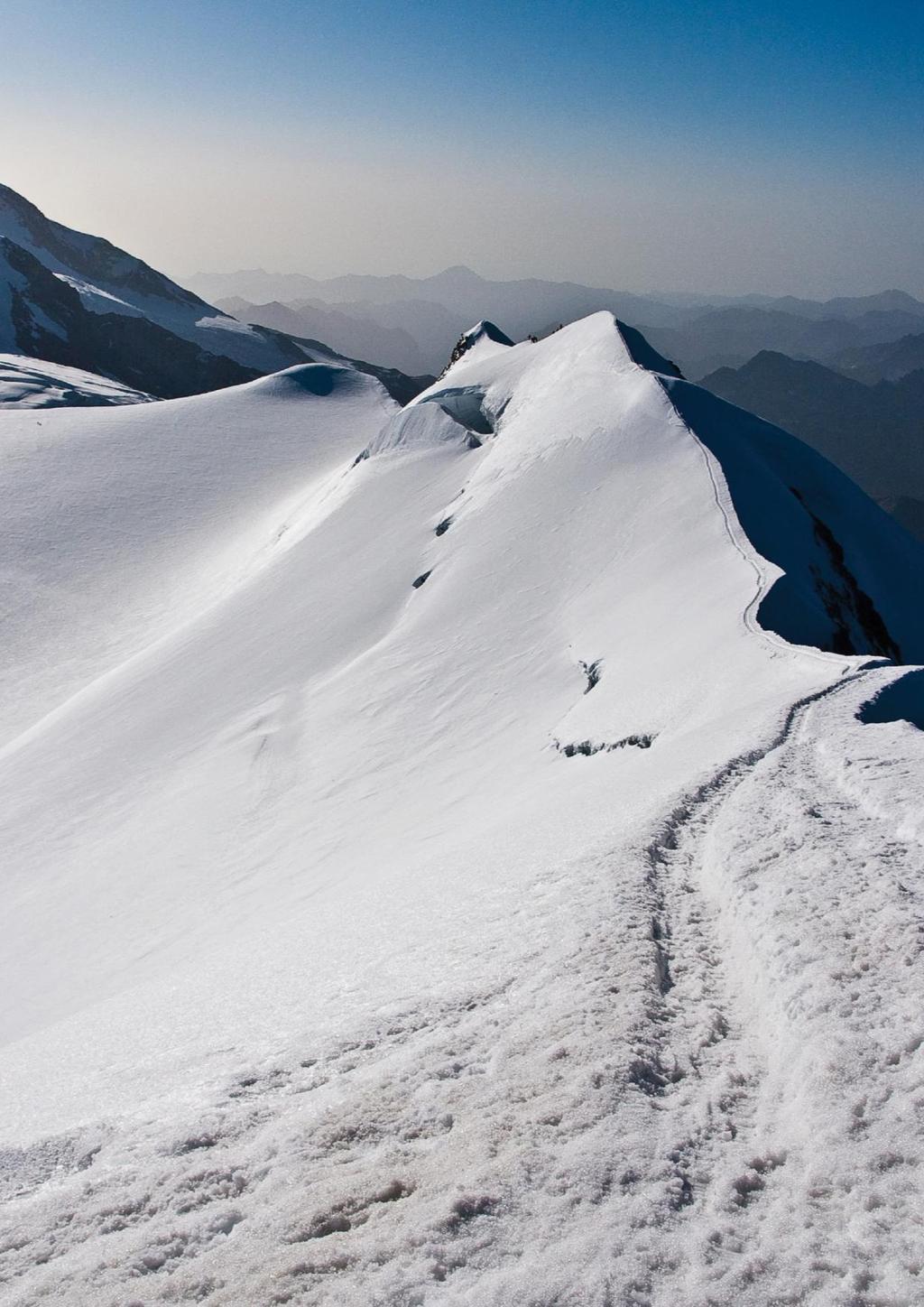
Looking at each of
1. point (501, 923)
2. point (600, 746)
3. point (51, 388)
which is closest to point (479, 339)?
point (51, 388)

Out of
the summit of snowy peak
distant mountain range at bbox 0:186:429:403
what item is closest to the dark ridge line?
the summit of snowy peak

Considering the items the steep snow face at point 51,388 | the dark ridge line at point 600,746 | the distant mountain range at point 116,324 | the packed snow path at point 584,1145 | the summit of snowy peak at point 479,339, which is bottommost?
the dark ridge line at point 600,746

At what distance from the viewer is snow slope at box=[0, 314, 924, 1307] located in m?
3.69

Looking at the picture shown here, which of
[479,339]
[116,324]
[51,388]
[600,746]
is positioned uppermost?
[116,324]

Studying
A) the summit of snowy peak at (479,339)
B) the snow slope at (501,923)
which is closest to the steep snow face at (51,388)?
the summit of snowy peak at (479,339)

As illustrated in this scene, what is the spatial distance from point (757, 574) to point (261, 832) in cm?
961

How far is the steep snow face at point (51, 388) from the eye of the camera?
210 feet

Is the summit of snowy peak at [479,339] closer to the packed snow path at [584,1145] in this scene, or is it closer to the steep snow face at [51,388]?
the steep snow face at [51,388]

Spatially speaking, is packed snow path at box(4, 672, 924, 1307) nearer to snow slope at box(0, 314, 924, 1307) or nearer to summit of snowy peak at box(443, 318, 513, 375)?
snow slope at box(0, 314, 924, 1307)

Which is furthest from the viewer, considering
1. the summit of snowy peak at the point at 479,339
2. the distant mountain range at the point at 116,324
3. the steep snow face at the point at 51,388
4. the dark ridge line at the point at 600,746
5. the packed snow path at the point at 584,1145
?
the distant mountain range at the point at 116,324

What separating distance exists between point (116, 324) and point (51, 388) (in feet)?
257

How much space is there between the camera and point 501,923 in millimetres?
6512

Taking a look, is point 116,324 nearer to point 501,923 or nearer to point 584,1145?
point 501,923

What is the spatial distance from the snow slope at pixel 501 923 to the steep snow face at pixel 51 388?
46147 mm
